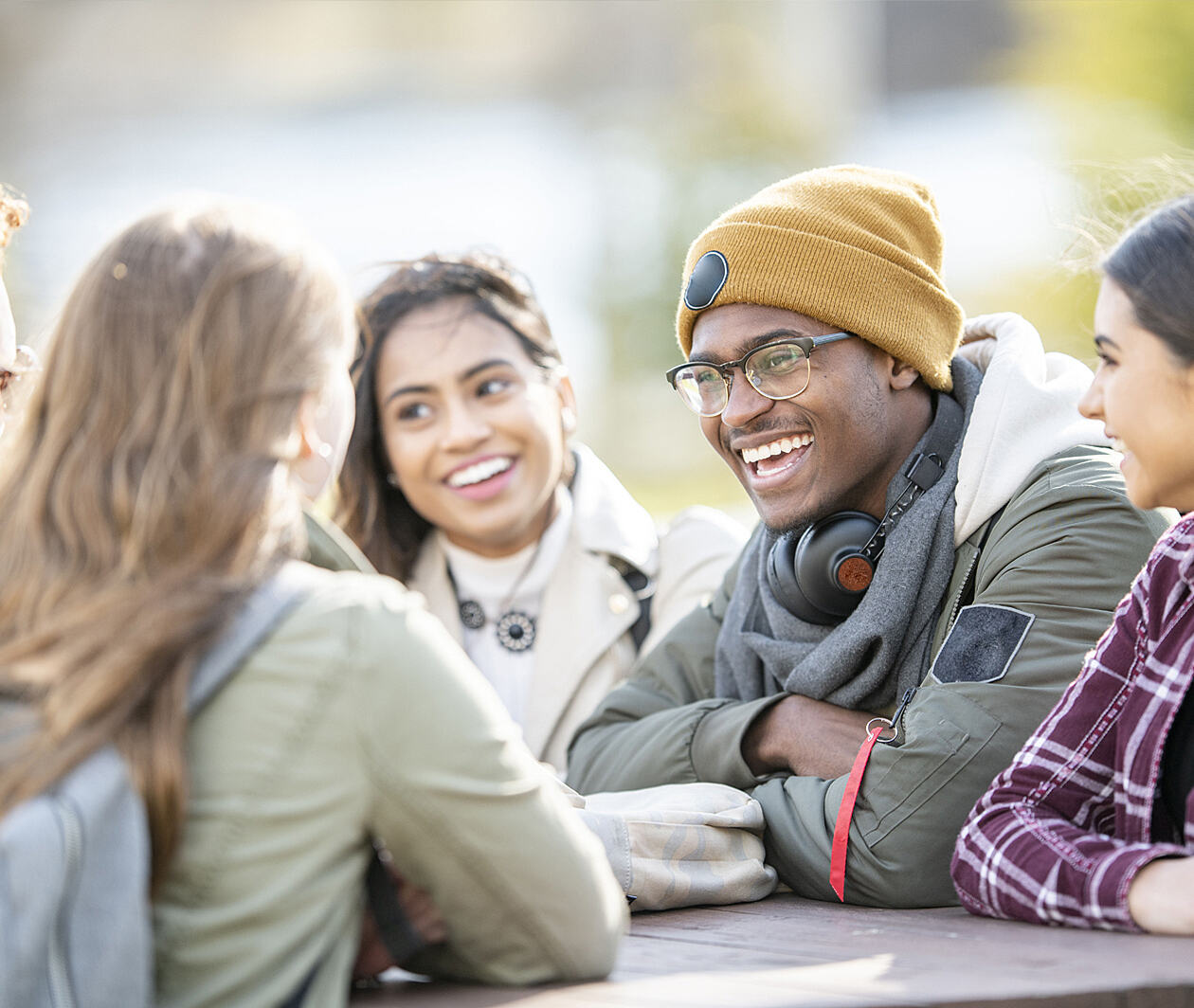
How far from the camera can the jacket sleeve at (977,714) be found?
2.94 meters

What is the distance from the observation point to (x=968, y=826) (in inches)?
106

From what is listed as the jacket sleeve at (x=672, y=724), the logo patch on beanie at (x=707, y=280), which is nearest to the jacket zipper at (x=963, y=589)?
the jacket sleeve at (x=672, y=724)

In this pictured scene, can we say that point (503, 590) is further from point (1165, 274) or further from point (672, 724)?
point (1165, 274)

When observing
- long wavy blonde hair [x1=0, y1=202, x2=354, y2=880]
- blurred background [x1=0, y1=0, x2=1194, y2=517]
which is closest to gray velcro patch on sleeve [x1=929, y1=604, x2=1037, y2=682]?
long wavy blonde hair [x1=0, y1=202, x2=354, y2=880]

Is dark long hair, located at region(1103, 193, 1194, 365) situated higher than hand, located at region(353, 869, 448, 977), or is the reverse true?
dark long hair, located at region(1103, 193, 1194, 365)

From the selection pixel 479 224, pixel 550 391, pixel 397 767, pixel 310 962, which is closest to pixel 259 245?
pixel 397 767

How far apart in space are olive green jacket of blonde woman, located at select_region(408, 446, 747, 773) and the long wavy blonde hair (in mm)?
2253

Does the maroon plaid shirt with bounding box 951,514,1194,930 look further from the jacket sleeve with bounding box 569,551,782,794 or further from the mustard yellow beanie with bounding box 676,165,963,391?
the mustard yellow beanie with bounding box 676,165,963,391

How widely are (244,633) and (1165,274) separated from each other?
1.56 metres

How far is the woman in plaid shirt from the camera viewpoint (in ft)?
8.01

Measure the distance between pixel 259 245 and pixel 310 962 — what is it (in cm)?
96

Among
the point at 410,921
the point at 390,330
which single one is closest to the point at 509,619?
the point at 390,330

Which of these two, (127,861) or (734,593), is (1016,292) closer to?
(734,593)

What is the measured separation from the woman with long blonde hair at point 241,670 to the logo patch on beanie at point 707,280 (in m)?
1.52
